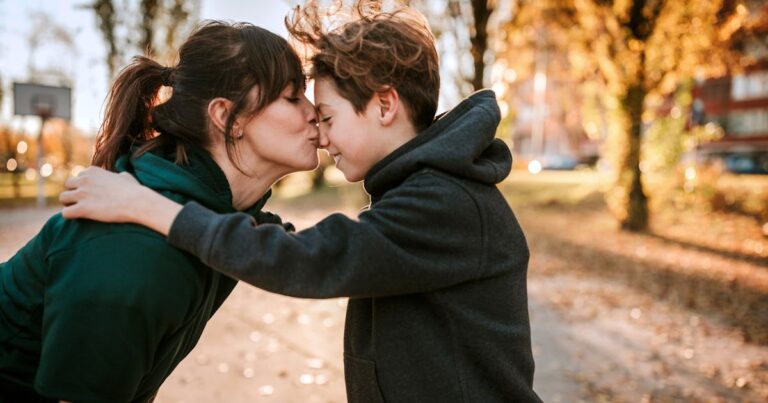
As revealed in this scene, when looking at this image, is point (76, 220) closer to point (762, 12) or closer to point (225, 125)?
point (225, 125)

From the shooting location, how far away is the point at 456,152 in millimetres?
1704

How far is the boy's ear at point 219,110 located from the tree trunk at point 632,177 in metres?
11.8

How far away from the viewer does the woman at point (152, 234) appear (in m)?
1.40

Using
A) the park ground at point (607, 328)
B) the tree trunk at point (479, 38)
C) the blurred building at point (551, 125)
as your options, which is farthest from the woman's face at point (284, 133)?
the blurred building at point (551, 125)

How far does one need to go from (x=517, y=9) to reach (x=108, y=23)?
16.7 m

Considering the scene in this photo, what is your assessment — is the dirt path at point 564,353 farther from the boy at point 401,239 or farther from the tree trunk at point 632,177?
the tree trunk at point 632,177

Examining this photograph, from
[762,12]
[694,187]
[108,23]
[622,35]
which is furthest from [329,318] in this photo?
[108,23]

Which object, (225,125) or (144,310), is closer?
(144,310)

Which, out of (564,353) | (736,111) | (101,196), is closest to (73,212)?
(101,196)

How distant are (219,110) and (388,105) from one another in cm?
56

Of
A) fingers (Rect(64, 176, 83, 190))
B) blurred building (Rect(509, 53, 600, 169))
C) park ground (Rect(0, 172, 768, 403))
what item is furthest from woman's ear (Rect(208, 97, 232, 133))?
blurred building (Rect(509, 53, 600, 169))

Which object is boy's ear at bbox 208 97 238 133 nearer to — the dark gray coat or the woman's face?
the woman's face

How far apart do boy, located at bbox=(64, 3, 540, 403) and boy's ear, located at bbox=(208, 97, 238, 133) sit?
36cm

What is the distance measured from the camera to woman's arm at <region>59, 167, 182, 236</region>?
1.54 m
